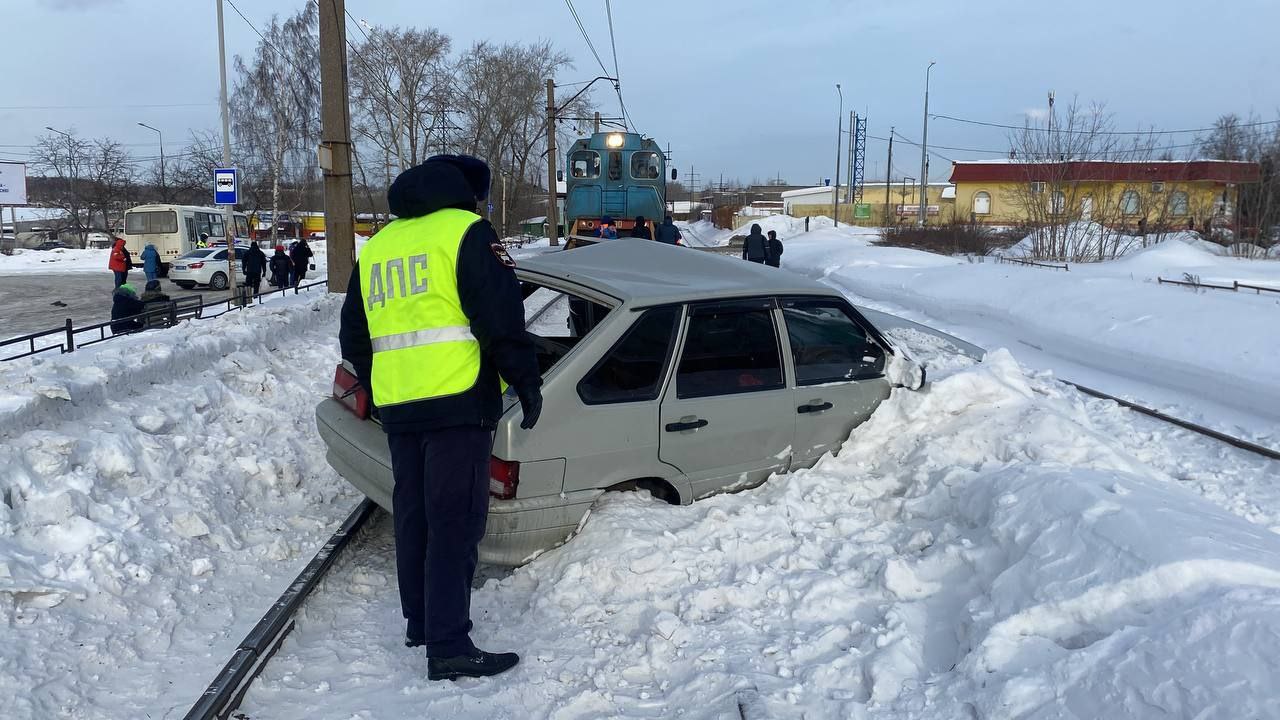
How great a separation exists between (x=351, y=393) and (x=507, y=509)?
4.42ft

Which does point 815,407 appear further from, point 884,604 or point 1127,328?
point 1127,328

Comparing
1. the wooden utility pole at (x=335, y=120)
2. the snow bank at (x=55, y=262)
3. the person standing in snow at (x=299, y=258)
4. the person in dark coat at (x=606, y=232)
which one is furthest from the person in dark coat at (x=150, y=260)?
the snow bank at (x=55, y=262)

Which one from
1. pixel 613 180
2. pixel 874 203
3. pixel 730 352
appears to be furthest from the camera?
pixel 874 203

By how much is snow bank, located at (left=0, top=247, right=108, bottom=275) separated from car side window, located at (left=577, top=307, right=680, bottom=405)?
120 ft

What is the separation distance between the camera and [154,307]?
1052 centimetres

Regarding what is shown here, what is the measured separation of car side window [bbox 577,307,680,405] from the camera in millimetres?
4145

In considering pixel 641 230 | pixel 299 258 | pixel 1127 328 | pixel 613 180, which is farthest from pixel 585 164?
pixel 1127 328

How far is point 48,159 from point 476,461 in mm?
56716

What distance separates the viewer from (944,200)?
83062 millimetres

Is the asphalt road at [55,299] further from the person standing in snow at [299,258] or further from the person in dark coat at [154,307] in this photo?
the person standing in snow at [299,258]

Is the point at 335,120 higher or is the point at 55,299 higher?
the point at 335,120

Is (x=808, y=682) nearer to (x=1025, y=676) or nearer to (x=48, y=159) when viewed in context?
(x=1025, y=676)

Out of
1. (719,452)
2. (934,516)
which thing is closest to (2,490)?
(719,452)

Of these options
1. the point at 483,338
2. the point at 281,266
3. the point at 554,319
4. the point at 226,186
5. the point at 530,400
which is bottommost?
the point at 281,266
